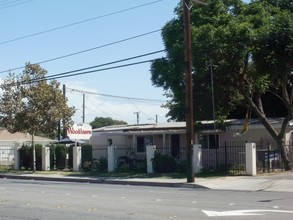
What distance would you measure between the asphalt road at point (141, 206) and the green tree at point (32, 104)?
53.4 ft

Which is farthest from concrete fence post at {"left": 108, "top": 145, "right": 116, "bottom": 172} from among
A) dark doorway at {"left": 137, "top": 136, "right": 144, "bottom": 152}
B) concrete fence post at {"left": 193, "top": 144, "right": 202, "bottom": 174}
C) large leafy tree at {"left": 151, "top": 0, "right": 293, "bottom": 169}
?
dark doorway at {"left": 137, "top": 136, "right": 144, "bottom": 152}

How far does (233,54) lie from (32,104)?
14.9 m

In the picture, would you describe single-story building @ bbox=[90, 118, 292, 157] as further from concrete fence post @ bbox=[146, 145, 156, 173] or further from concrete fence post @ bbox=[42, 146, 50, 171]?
concrete fence post @ bbox=[42, 146, 50, 171]

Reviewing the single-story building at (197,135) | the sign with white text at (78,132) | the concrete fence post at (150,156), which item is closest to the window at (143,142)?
the single-story building at (197,135)

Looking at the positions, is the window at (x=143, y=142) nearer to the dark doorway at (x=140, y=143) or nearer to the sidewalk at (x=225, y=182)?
the dark doorway at (x=140, y=143)

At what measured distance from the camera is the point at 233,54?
85.4ft

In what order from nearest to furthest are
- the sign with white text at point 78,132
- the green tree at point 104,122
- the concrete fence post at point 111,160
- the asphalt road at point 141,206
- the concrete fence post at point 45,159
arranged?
the asphalt road at point 141,206 → the concrete fence post at point 111,160 → the sign with white text at point 78,132 → the concrete fence post at point 45,159 → the green tree at point 104,122

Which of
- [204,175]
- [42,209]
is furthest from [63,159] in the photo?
[42,209]

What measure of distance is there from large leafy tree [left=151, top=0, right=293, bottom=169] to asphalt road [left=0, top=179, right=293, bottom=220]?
9.02 m

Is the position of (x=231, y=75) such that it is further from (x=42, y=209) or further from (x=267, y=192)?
(x=42, y=209)

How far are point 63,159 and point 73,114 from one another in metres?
3.28

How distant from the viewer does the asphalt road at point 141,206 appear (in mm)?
12570

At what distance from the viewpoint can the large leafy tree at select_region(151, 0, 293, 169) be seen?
83.0 feet

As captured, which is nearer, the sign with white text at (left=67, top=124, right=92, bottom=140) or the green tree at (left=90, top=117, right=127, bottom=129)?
the sign with white text at (left=67, top=124, right=92, bottom=140)
